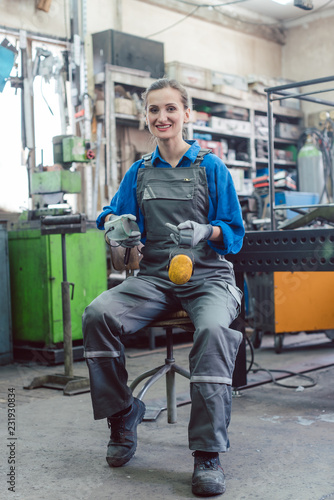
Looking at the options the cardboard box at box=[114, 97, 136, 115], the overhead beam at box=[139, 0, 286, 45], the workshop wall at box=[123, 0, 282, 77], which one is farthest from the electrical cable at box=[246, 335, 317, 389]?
the overhead beam at box=[139, 0, 286, 45]

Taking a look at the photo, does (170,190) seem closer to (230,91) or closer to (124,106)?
(124,106)

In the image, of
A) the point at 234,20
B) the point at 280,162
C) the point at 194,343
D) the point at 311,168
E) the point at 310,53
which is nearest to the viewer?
the point at 194,343

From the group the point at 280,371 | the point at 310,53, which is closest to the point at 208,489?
the point at 280,371

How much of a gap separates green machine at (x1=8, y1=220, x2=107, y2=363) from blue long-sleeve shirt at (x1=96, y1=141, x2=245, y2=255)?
5.58 feet

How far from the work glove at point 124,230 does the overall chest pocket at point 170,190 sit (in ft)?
Result: 0.46

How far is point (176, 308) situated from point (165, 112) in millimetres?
628

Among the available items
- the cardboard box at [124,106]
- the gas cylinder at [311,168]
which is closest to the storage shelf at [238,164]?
the gas cylinder at [311,168]

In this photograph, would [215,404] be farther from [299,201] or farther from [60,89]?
[60,89]

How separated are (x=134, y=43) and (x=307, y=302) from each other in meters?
2.96

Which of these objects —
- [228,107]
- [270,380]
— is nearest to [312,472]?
[270,380]

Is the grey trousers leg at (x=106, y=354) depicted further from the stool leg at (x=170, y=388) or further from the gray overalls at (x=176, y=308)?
the stool leg at (x=170, y=388)

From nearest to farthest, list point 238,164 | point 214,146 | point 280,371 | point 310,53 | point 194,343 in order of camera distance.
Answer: point 194,343 → point 280,371 → point 214,146 → point 238,164 → point 310,53

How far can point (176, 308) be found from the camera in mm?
1921

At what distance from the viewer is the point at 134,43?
17.6 feet
